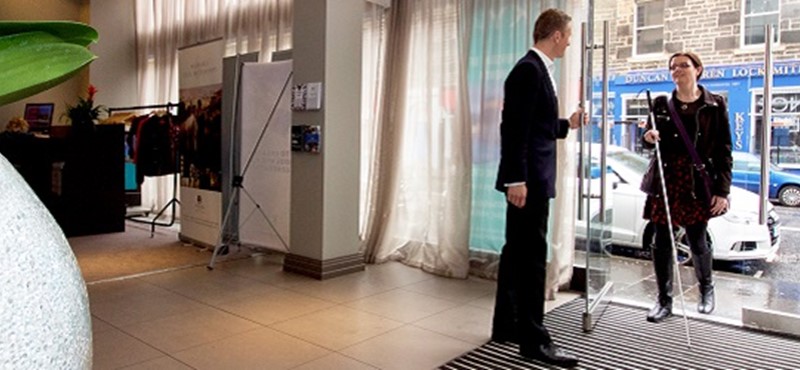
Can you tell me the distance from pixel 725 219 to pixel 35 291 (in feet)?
16.1

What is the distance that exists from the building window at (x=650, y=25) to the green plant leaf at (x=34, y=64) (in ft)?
16.3

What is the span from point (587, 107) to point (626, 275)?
2054mm

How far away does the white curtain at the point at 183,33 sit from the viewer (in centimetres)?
603

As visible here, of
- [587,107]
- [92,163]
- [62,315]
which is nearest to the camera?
[62,315]

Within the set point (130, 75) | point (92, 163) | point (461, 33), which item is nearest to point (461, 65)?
point (461, 33)

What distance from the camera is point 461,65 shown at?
171 inches

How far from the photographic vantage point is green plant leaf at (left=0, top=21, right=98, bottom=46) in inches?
23.7

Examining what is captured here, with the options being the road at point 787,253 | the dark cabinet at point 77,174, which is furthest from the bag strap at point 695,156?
the dark cabinet at point 77,174

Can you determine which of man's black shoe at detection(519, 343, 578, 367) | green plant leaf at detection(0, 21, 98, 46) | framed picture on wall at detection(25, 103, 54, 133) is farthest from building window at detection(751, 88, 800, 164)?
framed picture on wall at detection(25, 103, 54, 133)

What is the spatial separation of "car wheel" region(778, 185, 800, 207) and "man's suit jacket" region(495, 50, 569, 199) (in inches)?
115

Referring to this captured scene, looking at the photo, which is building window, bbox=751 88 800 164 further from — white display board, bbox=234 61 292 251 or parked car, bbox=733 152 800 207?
white display board, bbox=234 61 292 251

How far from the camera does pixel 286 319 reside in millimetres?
3324

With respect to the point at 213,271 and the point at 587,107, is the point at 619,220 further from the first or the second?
the point at 213,271

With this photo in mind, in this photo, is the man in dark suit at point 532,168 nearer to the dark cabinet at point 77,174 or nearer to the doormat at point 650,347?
the doormat at point 650,347
